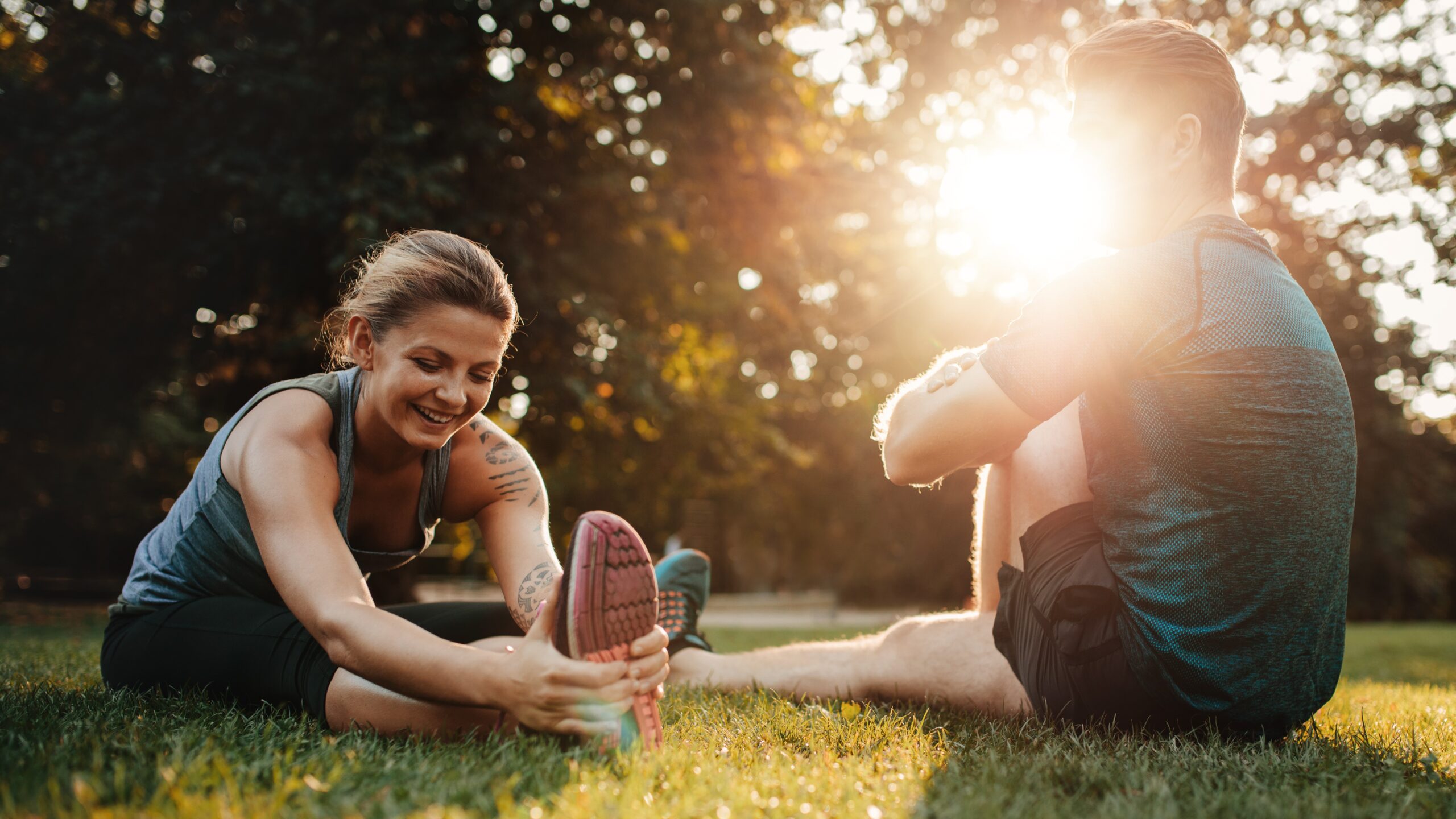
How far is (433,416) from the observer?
2471 millimetres

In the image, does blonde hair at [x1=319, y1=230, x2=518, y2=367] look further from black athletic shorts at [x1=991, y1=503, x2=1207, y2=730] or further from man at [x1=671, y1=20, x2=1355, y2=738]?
black athletic shorts at [x1=991, y1=503, x2=1207, y2=730]

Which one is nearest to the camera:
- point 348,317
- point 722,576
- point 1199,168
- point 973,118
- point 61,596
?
point 1199,168

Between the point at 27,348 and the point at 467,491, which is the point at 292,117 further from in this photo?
the point at 467,491

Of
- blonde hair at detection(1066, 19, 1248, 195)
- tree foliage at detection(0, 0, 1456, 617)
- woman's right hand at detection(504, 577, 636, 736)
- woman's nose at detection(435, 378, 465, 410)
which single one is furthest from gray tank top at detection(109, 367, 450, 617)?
tree foliage at detection(0, 0, 1456, 617)

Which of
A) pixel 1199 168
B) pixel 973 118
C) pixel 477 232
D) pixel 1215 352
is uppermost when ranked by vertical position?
pixel 973 118

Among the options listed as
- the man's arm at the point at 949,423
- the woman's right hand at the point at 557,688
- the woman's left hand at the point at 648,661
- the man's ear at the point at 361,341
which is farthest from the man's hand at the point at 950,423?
the man's ear at the point at 361,341

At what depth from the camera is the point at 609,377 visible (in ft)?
30.1

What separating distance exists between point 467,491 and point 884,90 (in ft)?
32.4

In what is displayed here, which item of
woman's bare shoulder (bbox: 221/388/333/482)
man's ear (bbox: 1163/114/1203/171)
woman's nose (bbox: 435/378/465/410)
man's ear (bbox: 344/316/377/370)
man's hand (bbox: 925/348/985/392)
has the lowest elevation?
woman's bare shoulder (bbox: 221/388/333/482)

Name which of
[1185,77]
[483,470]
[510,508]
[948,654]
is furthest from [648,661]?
[1185,77]

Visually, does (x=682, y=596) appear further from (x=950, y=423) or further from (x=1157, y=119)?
(x=1157, y=119)

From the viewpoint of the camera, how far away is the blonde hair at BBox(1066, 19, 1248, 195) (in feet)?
7.45

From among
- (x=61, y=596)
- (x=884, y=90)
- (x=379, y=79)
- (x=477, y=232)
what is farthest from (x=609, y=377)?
(x=61, y=596)

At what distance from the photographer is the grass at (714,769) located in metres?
1.46
